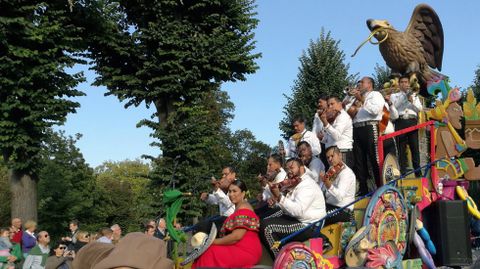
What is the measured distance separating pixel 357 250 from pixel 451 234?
2.12 meters

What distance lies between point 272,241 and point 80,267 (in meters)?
3.97

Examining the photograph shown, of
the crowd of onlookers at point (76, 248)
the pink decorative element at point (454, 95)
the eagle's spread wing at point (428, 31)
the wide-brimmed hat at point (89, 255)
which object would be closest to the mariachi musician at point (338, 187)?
the crowd of onlookers at point (76, 248)

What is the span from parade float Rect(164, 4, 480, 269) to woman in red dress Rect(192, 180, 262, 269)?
0.20m

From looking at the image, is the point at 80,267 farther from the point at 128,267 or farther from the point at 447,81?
the point at 447,81

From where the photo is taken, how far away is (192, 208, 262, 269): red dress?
632 cm

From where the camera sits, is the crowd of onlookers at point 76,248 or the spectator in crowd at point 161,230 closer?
the crowd of onlookers at point 76,248

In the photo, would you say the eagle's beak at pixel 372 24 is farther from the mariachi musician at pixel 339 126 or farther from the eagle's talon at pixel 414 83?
the mariachi musician at pixel 339 126

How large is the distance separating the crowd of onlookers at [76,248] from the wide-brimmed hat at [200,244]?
16.1 inches

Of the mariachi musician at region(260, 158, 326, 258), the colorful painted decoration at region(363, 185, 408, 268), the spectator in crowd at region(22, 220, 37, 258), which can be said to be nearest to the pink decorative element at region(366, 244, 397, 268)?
the colorful painted decoration at region(363, 185, 408, 268)

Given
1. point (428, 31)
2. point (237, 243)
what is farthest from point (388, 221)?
point (428, 31)

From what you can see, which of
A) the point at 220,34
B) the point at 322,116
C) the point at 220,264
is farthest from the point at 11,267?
the point at 220,34

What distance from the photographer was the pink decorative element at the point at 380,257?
7.06 m

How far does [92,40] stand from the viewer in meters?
19.0

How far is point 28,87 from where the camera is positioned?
15164 mm
